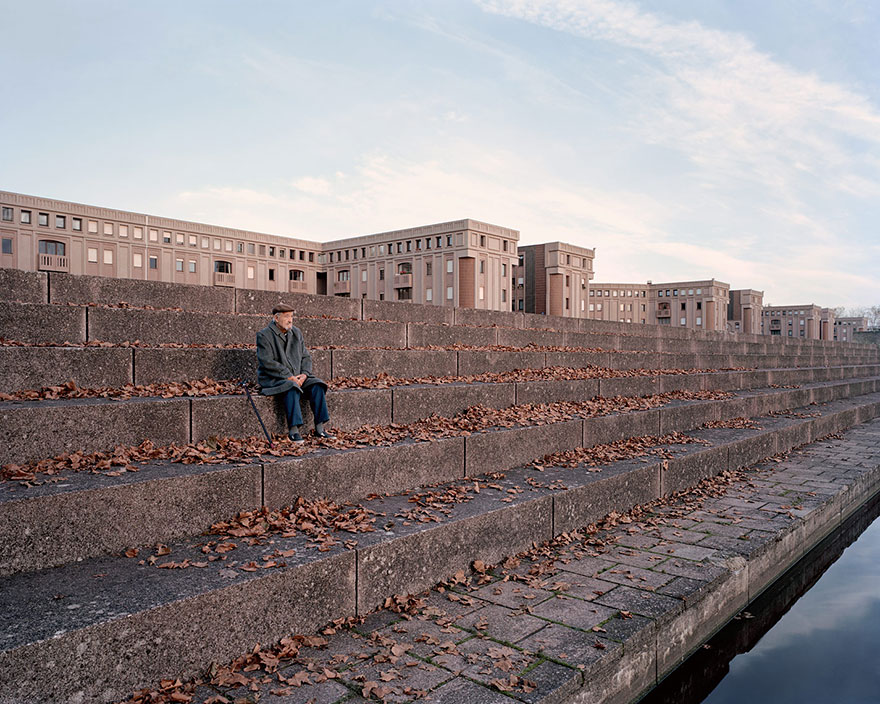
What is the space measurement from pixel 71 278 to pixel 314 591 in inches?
247

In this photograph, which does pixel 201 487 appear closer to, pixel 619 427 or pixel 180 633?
pixel 180 633

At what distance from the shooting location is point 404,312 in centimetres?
1173

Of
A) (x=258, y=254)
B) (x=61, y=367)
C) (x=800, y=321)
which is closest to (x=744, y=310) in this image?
(x=800, y=321)

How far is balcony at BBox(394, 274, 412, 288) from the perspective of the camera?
2874 inches

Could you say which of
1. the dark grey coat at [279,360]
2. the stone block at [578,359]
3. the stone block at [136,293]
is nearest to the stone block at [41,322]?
the stone block at [136,293]

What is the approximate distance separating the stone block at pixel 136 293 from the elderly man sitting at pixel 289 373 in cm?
236

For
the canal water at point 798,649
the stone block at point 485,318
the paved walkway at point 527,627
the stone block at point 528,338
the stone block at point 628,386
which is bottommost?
the canal water at point 798,649

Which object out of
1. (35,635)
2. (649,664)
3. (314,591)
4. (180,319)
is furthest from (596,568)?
(180,319)

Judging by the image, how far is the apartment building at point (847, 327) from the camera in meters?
119

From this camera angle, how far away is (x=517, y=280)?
8256 cm

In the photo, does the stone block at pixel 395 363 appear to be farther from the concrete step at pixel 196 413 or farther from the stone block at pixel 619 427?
the stone block at pixel 619 427

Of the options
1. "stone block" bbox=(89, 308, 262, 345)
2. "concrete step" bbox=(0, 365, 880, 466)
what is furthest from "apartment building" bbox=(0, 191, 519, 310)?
"concrete step" bbox=(0, 365, 880, 466)

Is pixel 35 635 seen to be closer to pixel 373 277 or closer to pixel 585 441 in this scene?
pixel 585 441

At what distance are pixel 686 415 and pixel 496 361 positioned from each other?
140 inches
